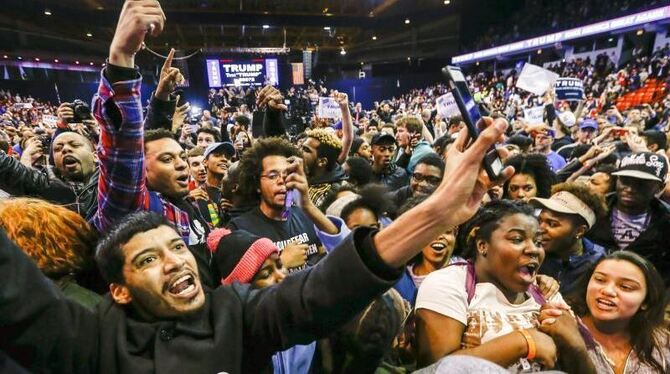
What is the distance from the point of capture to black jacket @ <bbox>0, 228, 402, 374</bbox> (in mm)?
1044

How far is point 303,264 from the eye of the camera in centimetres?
226

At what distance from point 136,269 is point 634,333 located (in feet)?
7.17

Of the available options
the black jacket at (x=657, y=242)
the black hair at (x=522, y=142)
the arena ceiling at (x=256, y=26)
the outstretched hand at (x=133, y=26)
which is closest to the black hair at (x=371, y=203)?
the outstretched hand at (x=133, y=26)

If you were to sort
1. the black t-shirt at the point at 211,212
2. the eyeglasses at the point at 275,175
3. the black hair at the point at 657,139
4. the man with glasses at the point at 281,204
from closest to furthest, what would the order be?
the man with glasses at the point at 281,204 < the eyeglasses at the point at 275,175 < the black t-shirt at the point at 211,212 < the black hair at the point at 657,139

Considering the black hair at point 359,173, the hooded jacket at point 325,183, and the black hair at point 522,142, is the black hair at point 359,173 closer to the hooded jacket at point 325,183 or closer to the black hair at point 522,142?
the hooded jacket at point 325,183

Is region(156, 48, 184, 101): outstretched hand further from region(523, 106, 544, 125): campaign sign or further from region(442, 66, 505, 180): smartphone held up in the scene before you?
region(523, 106, 544, 125): campaign sign

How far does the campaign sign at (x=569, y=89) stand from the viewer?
708 cm

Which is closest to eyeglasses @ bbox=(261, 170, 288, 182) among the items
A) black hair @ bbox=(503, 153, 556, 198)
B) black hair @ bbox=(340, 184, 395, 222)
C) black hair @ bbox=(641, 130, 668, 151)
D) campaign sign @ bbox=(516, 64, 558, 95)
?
black hair @ bbox=(340, 184, 395, 222)

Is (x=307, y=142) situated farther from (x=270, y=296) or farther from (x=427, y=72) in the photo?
(x=427, y=72)

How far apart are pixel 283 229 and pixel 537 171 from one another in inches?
83.5

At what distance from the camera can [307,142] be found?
397 cm

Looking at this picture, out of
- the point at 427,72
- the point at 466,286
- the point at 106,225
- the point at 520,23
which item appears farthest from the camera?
the point at 427,72

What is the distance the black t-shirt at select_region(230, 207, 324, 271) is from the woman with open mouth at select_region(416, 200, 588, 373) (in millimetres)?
870

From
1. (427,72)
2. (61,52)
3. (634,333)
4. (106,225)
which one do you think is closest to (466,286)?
(634,333)
